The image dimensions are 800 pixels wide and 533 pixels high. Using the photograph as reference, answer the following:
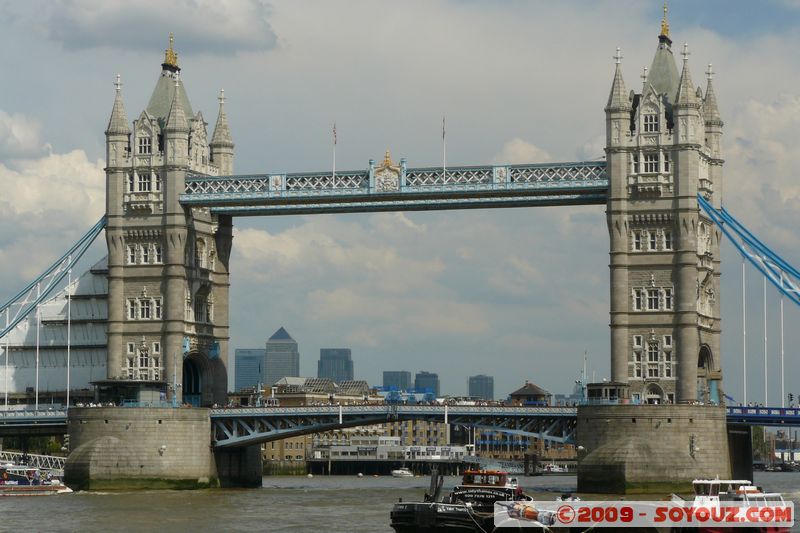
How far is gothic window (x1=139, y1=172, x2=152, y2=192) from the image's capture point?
14550 cm

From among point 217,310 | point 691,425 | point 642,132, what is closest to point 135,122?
Result: point 217,310

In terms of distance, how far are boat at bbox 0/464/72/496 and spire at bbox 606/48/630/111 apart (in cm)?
4912

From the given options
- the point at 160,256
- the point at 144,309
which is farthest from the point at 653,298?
the point at 144,309

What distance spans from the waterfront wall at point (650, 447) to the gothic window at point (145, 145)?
4196cm

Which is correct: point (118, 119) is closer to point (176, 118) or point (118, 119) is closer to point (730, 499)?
point (176, 118)

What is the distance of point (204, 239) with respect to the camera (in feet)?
484

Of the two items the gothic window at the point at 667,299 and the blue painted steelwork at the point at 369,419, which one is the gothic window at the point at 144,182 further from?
the gothic window at the point at 667,299

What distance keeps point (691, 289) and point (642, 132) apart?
40.2ft

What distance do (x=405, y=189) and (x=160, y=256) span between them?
21310 mm

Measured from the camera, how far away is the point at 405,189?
13775 centimetres

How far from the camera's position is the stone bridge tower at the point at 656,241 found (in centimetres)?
13150

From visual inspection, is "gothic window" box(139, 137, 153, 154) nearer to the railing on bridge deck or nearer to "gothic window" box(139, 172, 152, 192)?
"gothic window" box(139, 172, 152, 192)

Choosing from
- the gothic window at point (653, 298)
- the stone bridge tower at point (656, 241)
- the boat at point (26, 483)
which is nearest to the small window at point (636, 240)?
the stone bridge tower at point (656, 241)

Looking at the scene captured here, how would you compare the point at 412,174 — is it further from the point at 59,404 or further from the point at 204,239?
the point at 59,404
